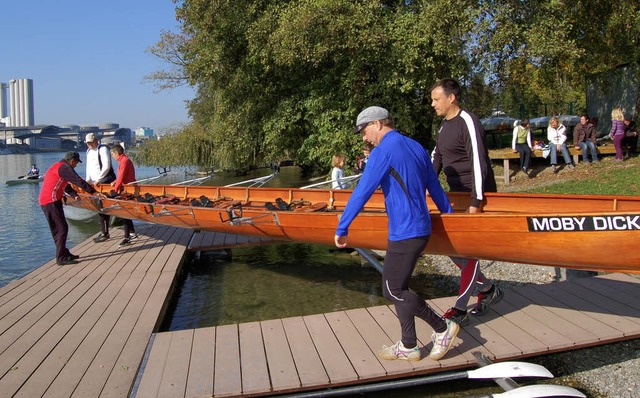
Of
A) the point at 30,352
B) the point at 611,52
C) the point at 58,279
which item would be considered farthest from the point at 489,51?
the point at 30,352

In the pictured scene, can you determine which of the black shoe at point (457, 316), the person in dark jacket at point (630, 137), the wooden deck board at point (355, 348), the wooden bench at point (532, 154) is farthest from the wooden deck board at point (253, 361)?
the person in dark jacket at point (630, 137)

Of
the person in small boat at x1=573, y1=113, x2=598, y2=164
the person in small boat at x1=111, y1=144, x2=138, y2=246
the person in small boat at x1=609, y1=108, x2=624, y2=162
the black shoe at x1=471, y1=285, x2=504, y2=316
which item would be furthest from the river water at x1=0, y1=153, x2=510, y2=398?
the person in small boat at x1=609, y1=108, x2=624, y2=162

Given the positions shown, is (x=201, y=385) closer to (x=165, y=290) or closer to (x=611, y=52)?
(x=165, y=290)

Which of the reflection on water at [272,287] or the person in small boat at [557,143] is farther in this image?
the person in small boat at [557,143]

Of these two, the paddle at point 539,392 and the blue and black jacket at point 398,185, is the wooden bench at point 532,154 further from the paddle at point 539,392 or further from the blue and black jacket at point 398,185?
the blue and black jacket at point 398,185

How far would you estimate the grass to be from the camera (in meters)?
10.8

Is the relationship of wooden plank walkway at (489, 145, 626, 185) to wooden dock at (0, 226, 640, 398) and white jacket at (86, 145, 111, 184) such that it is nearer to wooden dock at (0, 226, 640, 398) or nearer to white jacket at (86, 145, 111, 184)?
wooden dock at (0, 226, 640, 398)

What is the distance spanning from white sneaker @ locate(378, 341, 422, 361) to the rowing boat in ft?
3.45

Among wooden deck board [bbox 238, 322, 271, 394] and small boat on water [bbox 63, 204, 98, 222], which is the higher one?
wooden deck board [bbox 238, 322, 271, 394]

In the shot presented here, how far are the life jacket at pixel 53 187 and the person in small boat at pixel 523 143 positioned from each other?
36.5ft

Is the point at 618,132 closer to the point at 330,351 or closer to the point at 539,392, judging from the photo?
the point at 539,392

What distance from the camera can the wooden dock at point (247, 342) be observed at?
4.23 metres

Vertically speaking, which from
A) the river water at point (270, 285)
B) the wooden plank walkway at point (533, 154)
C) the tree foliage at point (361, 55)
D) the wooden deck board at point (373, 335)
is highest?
the tree foliage at point (361, 55)

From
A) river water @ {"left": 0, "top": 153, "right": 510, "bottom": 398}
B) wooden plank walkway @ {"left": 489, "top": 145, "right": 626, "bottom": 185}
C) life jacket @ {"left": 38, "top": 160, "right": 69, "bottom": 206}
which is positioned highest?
wooden plank walkway @ {"left": 489, "top": 145, "right": 626, "bottom": 185}
